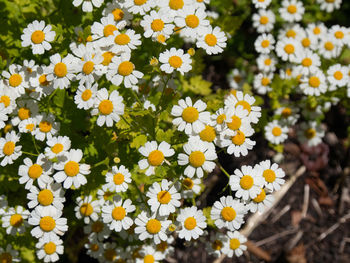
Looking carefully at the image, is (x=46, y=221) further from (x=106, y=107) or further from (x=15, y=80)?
(x=15, y=80)

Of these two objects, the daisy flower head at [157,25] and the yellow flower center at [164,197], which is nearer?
the yellow flower center at [164,197]

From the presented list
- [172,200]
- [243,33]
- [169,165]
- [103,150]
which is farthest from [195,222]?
[243,33]

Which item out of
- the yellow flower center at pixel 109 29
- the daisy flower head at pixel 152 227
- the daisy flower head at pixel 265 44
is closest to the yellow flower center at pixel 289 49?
the daisy flower head at pixel 265 44

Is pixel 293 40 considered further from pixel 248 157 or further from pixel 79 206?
pixel 79 206

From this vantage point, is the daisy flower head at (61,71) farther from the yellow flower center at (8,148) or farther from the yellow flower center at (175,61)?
the yellow flower center at (175,61)

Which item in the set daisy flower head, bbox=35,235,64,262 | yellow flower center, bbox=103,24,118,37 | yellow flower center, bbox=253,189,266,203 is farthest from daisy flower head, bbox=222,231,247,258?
yellow flower center, bbox=103,24,118,37

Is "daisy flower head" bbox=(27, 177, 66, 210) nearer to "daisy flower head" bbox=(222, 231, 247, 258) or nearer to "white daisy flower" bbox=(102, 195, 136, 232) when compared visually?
"white daisy flower" bbox=(102, 195, 136, 232)
